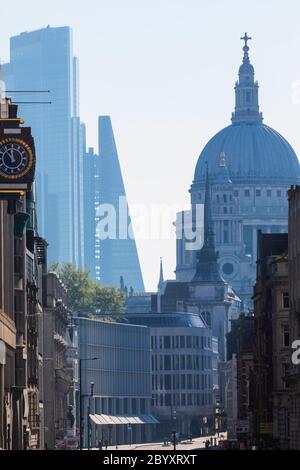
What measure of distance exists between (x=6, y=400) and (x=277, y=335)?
40328 millimetres

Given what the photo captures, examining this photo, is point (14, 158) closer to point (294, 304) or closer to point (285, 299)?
point (294, 304)

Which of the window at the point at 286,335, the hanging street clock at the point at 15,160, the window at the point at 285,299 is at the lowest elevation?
the hanging street clock at the point at 15,160

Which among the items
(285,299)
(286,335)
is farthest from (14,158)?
(286,335)

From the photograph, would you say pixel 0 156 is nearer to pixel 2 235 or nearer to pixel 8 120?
pixel 8 120

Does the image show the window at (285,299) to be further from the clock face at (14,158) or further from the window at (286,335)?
the clock face at (14,158)

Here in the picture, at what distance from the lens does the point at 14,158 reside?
7488 cm

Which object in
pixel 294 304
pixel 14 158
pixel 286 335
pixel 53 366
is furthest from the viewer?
pixel 53 366

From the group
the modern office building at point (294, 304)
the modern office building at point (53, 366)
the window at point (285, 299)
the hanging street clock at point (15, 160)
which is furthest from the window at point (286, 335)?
the hanging street clock at point (15, 160)

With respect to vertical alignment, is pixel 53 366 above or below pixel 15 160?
above

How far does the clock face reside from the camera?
2933 inches

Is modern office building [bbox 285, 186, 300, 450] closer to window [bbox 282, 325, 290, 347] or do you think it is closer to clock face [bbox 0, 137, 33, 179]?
window [bbox 282, 325, 290, 347]

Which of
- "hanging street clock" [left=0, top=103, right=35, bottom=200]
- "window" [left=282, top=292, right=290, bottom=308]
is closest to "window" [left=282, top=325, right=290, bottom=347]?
"window" [left=282, top=292, right=290, bottom=308]

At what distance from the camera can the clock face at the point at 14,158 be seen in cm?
7450
